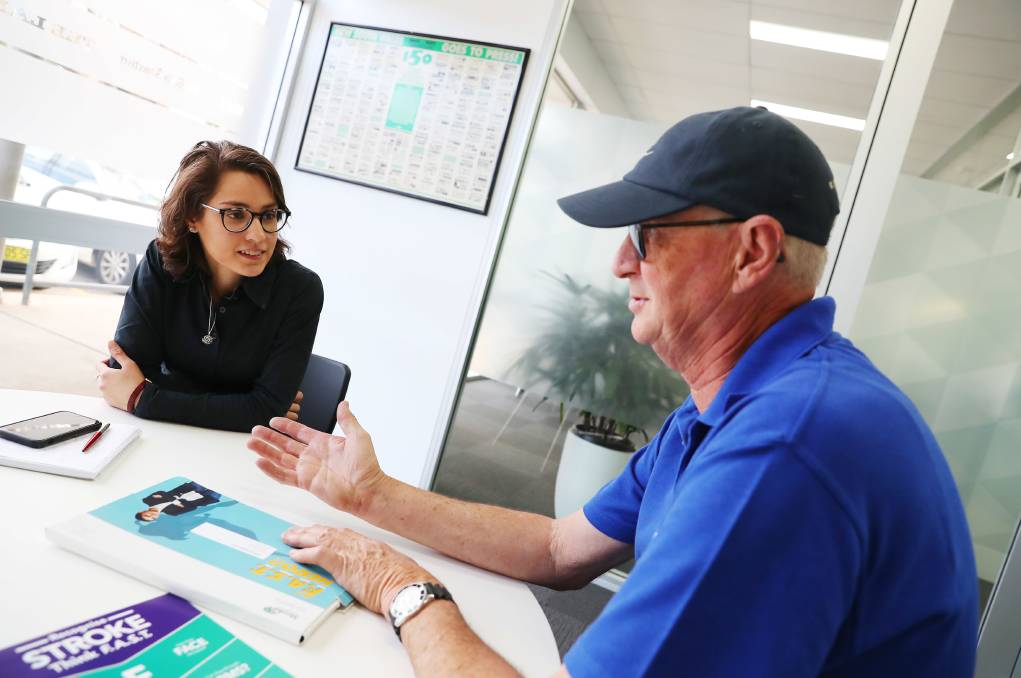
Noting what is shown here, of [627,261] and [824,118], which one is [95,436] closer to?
[627,261]

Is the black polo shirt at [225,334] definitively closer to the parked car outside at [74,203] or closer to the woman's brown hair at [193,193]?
the woman's brown hair at [193,193]

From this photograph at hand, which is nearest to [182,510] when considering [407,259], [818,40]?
[407,259]

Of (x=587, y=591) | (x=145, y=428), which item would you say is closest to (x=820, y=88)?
(x=587, y=591)

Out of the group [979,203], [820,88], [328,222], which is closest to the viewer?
[979,203]

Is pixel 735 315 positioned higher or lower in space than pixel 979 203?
lower

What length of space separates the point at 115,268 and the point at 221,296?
7.19 feet

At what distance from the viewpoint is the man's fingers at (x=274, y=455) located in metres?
1.23

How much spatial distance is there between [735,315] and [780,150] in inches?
8.8

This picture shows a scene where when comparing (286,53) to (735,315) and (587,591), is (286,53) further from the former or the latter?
(735,315)

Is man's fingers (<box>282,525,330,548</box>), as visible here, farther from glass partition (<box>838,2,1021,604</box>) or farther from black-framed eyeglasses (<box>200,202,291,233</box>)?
glass partition (<box>838,2,1021,604</box>)

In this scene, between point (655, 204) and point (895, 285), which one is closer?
point (655, 204)

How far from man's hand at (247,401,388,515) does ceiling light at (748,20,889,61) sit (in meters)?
2.38

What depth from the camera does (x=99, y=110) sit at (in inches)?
111

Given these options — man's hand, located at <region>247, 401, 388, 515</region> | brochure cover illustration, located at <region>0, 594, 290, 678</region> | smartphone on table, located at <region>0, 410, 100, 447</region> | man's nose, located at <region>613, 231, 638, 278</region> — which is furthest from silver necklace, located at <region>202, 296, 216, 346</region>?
man's nose, located at <region>613, 231, 638, 278</region>
